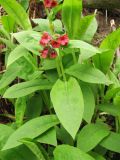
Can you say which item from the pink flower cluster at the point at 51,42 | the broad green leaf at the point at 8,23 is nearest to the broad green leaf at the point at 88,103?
the pink flower cluster at the point at 51,42

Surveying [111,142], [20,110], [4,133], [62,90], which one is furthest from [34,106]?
[111,142]

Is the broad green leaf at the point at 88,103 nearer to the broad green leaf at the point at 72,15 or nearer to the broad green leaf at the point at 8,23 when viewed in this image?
the broad green leaf at the point at 72,15

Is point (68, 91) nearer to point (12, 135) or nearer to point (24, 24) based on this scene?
point (12, 135)

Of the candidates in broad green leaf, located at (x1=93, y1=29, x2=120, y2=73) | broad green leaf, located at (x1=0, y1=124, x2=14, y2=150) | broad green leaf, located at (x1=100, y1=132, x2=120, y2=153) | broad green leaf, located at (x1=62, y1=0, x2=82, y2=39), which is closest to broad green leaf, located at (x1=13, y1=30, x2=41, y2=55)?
broad green leaf, located at (x1=62, y1=0, x2=82, y2=39)

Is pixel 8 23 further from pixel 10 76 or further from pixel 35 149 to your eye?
pixel 35 149

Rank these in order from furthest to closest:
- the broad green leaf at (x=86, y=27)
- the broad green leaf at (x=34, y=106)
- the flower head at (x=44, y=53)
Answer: the broad green leaf at (x=34, y=106) < the broad green leaf at (x=86, y=27) < the flower head at (x=44, y=53)

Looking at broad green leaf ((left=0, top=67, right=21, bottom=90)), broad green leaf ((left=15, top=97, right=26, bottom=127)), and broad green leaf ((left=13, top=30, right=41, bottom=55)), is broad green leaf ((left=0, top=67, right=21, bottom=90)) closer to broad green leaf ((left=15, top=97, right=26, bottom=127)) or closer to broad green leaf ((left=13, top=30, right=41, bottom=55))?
broad green leaf ((left=15, top=97, right=26, bottom=127))
